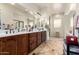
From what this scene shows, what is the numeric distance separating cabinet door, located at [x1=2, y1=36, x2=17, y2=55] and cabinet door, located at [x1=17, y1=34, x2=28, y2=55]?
10 cm

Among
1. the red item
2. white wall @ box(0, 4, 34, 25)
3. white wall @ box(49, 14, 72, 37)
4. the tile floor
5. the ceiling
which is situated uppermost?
the ceiling

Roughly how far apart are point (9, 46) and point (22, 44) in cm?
39

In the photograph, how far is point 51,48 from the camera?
258cm

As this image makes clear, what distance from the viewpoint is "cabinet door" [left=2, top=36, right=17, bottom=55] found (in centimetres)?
234

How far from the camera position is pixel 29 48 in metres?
2.98

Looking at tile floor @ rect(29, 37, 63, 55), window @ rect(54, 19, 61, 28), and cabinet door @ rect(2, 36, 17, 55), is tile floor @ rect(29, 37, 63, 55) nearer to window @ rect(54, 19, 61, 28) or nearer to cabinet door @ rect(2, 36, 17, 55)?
window @ rect(54, 19, 61, 28)

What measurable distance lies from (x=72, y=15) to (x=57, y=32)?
0.47 meters

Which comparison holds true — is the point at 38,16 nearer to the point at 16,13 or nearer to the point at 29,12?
the point at 29,12

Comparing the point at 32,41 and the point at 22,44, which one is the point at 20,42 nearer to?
the point at 22,44

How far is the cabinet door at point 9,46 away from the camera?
234 cm

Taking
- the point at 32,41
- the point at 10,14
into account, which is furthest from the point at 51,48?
the point at 10,14

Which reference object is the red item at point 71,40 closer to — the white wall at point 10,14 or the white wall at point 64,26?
the white wall at point 64,26

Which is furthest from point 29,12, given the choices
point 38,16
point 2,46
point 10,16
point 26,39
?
point 2,46

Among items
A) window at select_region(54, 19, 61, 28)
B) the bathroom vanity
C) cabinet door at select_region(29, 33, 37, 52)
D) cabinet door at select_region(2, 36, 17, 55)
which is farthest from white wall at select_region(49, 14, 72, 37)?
cabinet door at select_region(2, 36, 17, 55)
